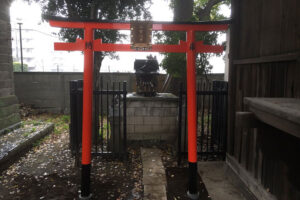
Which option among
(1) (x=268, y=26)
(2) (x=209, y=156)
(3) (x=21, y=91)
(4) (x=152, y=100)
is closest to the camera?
(1) (x=268, y=26)

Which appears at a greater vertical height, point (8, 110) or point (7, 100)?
point (7, 100)

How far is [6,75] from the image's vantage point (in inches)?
271

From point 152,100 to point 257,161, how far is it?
3.16 metres

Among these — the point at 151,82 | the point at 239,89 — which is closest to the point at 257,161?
the point at 239,89

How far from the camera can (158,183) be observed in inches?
159

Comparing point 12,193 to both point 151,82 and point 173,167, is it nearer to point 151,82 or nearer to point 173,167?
point 173,167

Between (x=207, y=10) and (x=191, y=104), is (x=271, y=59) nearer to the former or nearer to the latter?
(x=191, y=104)

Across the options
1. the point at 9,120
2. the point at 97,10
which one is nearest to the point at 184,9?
the point at 97,10

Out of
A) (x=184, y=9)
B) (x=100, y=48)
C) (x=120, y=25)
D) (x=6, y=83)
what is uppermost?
(x=184, y=9)

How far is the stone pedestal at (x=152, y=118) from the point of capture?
5906 millimetres

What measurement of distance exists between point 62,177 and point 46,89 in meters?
7.62

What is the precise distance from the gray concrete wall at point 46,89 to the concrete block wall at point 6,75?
148 inches

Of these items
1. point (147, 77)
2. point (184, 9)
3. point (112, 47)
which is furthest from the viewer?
point (184, 9)

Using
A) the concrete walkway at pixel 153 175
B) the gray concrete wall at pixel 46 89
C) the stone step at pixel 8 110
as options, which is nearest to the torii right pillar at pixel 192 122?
the concrete walkway at pixel 153 175
